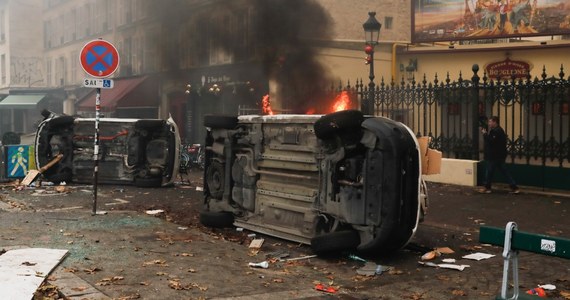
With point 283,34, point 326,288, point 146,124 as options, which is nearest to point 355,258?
point 326,288

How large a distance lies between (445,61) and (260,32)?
711 centimetres

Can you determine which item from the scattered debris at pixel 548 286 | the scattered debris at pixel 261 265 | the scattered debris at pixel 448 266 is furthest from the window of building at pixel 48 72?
the scattered debris at pixel 548 286

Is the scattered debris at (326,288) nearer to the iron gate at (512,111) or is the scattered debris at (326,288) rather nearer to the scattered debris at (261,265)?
the scattered debris at (261,265)

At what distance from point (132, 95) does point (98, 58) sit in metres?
17.3

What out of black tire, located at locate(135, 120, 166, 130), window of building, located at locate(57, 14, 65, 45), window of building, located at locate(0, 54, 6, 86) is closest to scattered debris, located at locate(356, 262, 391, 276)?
black tire, located at locate(135, 120, 166, 130)

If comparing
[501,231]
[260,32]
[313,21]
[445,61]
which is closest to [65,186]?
[260,32]

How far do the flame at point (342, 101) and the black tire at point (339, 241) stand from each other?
806 cm

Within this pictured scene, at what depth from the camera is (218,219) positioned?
8461 millimetres

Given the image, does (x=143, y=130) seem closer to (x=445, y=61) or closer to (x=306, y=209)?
(x=306, y=209)

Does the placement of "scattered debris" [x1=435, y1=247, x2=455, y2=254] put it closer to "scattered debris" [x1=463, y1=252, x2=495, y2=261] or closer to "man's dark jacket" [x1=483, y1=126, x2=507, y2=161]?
"scattered debris" [x1=463, y1=252, x2=495, y2=261]

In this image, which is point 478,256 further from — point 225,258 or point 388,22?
point 388,22

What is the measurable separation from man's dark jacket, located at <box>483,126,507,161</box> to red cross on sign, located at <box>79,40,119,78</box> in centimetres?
760

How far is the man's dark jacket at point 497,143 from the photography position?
12.1 meters

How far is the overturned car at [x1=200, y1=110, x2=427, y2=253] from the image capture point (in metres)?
6.32
